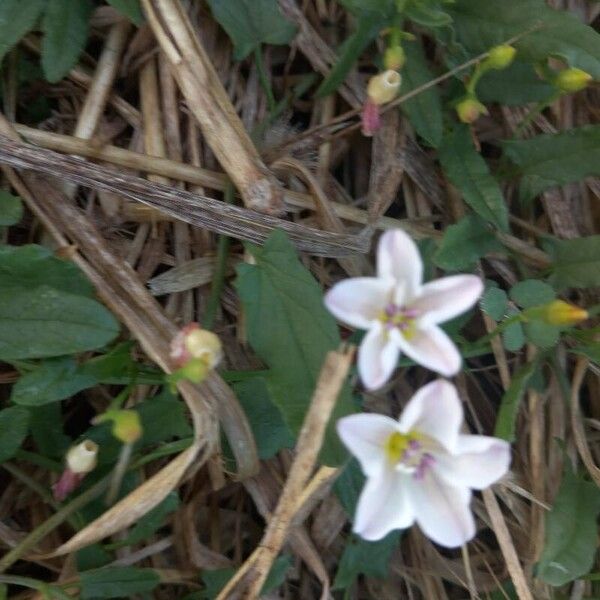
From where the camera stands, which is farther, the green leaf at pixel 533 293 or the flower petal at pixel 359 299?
the green leaf at pixel 533 293

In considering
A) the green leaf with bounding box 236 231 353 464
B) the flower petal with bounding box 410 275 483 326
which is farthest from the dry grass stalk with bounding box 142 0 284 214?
the flower petal with bounding box 410 275 483 326

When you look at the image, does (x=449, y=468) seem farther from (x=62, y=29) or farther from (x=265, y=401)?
(x=62, y=29)

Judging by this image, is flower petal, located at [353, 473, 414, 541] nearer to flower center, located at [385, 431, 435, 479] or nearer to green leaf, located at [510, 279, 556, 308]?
flower center, located at [385, 431, 435, 479]

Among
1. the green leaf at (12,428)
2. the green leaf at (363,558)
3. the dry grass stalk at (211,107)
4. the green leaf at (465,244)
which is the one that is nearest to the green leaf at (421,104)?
the green leaf at (465,244)

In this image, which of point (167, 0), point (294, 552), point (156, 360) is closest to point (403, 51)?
point (167, 0)

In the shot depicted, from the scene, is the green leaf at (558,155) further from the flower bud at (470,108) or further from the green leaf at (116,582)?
the green leaf at (116,582)

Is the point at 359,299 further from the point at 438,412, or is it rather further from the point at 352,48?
the point at 352,48
